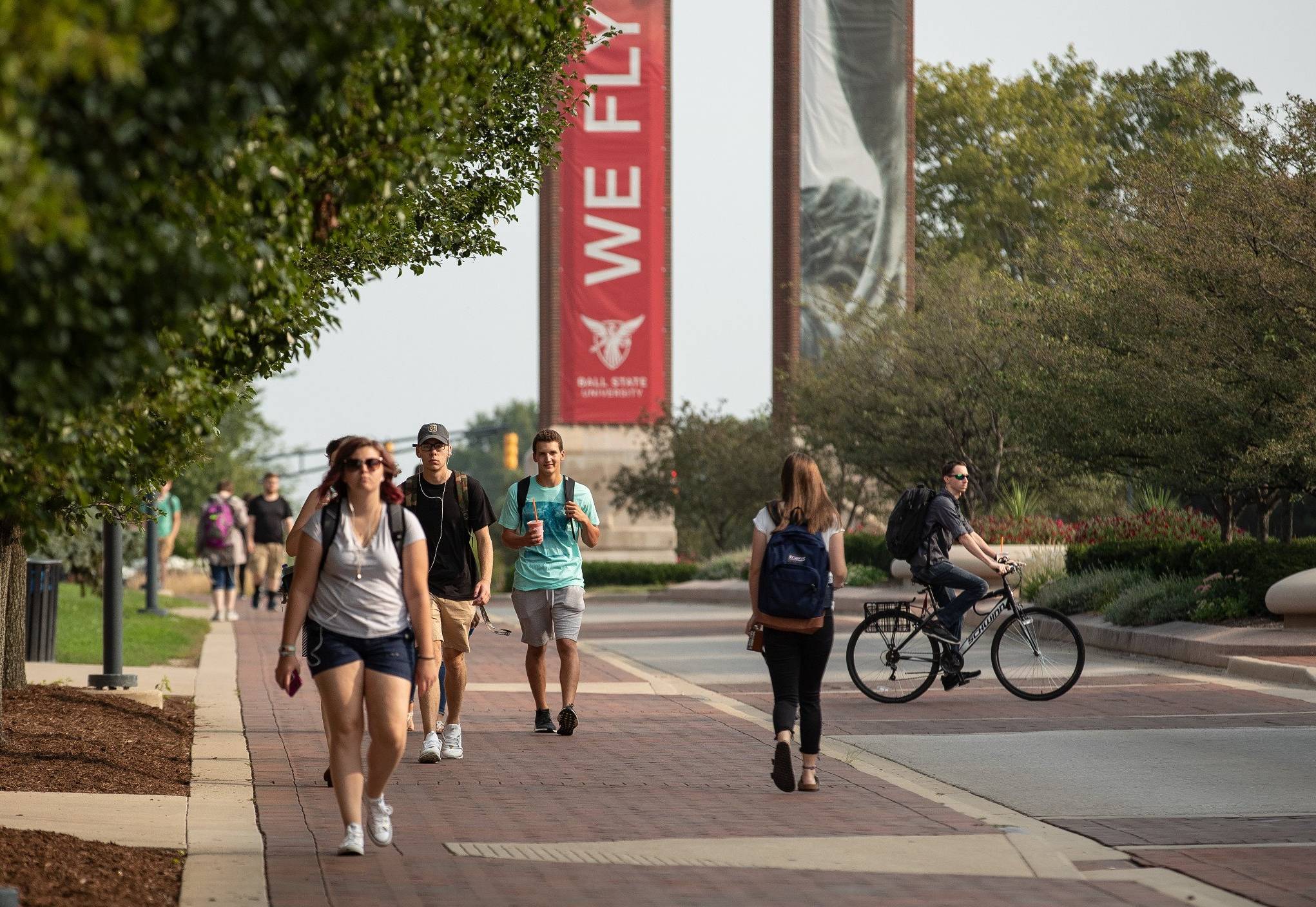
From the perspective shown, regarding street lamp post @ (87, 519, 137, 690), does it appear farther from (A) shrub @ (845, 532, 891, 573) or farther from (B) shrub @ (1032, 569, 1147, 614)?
(A) shrub @ (845, 532, 891, 573)

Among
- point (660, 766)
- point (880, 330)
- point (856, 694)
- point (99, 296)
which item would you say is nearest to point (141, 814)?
point (660, 766)

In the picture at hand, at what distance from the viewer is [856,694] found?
47.6ft

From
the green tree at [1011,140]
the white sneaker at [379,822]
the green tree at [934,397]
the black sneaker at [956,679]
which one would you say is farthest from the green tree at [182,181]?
the green tree at [1011,140]

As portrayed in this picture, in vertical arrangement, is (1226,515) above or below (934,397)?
below

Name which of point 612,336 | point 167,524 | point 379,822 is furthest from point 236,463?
point 379,822

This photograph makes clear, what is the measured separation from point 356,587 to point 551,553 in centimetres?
429

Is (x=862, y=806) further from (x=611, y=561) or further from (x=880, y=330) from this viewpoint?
(x=611, y=561)

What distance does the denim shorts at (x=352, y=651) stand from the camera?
23.2 ft

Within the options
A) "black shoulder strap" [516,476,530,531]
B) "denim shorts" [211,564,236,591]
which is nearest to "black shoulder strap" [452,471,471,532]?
"black shoulder strap" [516,476,530,531]

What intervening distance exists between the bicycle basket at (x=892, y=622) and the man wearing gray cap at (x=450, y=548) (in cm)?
396

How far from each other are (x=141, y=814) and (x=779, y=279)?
43489 millimetres

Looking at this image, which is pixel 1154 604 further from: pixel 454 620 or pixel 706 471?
pixel 706 471

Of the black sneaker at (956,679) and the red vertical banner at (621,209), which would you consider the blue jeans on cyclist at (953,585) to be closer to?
the black sneaker at (956,679)

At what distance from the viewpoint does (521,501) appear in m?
11.3
